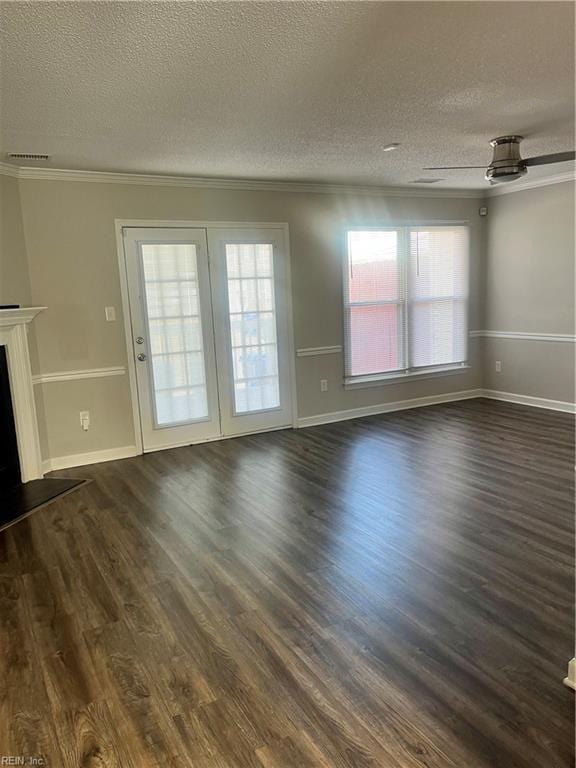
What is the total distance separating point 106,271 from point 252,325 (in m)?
1.48

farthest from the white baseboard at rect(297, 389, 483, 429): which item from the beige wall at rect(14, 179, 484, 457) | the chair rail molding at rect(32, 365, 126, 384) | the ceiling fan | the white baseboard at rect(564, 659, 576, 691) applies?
the white baseboard at rect(564, 659, 576, 691)

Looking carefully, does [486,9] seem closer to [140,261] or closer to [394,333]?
[140,261]

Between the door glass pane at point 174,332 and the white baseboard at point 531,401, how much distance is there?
3829 millimetres

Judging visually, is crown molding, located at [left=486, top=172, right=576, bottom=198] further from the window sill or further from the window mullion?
the window sill

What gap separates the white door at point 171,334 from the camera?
15.7 ft

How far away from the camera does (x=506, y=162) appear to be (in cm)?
349

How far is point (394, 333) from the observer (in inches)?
244

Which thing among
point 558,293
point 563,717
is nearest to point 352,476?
point 563,717

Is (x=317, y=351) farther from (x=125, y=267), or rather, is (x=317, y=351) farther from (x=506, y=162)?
(x=506, y=162)

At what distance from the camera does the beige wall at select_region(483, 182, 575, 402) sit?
18.6 feet

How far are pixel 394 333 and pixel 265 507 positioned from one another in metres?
3.30

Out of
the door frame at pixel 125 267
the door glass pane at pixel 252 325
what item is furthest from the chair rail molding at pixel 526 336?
the door glass pane at pixel 252 325

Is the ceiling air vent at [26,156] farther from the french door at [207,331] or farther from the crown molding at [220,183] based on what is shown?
the french door at [207,331]

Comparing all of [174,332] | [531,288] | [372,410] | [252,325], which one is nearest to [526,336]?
[531,288]
